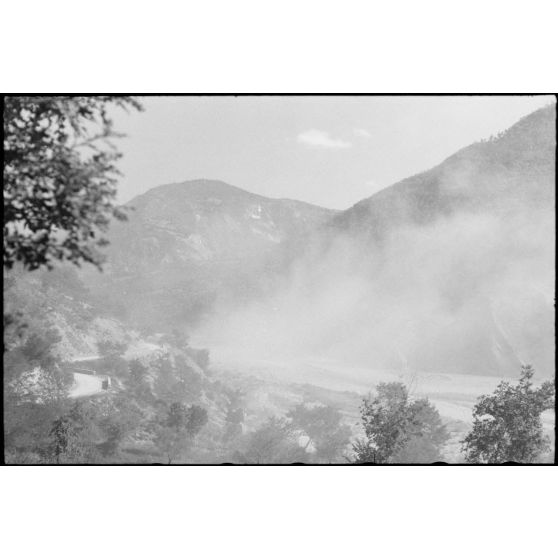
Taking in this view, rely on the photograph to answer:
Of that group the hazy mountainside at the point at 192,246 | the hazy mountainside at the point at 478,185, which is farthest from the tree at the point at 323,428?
the hazy mountainside at the point at 478,185

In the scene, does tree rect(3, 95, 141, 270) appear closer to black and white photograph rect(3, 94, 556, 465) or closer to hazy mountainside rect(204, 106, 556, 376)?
black and white photograph rect(3, 94, 556, 465)

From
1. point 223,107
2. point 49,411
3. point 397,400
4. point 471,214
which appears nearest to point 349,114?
point 223,107

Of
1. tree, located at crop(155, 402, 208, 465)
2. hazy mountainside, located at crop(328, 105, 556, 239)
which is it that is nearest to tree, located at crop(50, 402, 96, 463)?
tree, located at crop(155, 402, 208, 465)

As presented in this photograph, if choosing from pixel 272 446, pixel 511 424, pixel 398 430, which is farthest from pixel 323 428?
pixel 511 424

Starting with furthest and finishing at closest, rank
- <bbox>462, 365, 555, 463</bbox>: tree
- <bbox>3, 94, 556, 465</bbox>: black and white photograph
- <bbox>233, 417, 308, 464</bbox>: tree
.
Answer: <bbox>462, 365, 555, 463</bbox>: tree, <bbox>3, 94, 556, 465</bbox>: black and white photograph, <bbox>233, 417, 308, 464</bbox>: tree

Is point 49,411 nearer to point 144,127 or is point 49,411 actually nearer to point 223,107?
point 144,127

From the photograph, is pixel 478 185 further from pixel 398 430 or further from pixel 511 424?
pixel 398 430
